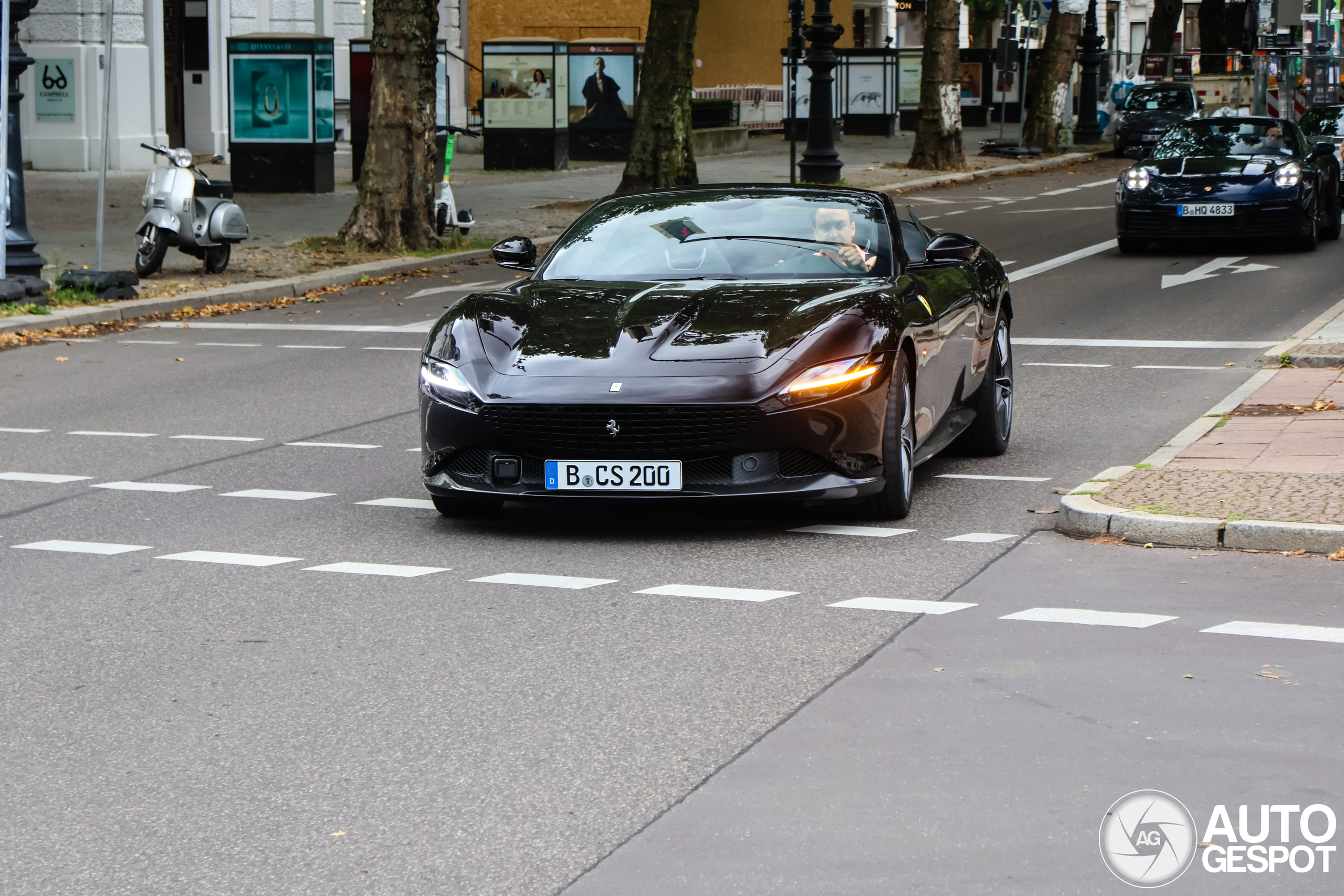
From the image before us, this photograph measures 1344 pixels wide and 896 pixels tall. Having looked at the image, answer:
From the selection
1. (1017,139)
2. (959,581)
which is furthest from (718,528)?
(1017,139)

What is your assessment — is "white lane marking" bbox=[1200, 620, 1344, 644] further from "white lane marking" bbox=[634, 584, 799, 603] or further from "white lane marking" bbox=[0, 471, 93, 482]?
"white lane marking" bbox=[0, 471, 93, 482]

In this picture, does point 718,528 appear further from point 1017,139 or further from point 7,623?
point 1017,139

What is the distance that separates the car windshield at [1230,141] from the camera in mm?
20547

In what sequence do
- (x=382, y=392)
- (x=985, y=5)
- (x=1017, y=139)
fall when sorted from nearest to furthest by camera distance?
(x=382, y=392) → (x=1017, y=139) → (x=985, y=5)

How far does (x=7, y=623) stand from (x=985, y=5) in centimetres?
7328

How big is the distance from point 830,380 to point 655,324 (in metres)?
0.75

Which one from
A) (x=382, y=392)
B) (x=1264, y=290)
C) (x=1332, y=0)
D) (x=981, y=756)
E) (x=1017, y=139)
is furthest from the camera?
(x=1017, y=139)

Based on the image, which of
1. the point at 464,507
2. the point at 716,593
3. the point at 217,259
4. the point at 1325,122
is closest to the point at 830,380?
the point at 716,593

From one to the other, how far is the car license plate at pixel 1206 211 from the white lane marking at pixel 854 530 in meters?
13.2

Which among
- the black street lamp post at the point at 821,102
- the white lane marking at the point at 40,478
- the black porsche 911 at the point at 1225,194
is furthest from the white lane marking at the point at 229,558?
the black street lamp post at the point at 821,102

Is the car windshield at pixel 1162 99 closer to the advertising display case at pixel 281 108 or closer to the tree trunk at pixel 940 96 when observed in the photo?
the tree trunk at pixel 940 96

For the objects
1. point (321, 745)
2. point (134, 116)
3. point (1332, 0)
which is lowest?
point (321, 745)

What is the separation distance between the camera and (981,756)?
4699 mm

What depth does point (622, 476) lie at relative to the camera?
7180 millimetres
